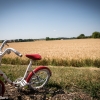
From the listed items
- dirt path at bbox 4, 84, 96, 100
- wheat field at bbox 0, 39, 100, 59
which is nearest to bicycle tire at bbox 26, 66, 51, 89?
dirt path at bbox 4, 84, 96, 100

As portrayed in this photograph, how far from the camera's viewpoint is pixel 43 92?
4.12 m

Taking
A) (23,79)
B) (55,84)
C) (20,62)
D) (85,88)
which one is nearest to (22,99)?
(23,79)

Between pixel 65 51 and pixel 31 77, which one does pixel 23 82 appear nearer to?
pixel 31 77

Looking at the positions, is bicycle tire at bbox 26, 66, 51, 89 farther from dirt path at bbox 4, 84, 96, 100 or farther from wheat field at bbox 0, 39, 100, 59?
wheat field at bbox 0, 39, 100, 59

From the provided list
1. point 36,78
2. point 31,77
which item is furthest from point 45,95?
point 31,77

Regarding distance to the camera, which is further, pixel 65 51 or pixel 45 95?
pixel 65 51

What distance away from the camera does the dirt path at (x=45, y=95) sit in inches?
146

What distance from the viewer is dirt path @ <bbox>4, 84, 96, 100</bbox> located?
3709mm

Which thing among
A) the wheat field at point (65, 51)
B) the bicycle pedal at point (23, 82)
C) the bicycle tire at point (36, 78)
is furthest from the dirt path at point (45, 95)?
the wheat field at point (65, 51)

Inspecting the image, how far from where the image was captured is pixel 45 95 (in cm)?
389

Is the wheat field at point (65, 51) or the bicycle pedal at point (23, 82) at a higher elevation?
the bicycle pedal at point (23, 82)

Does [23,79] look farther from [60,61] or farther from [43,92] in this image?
[60,61]

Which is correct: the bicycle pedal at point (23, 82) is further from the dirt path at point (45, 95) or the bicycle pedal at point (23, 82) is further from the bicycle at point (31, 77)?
the dirt path at point (45, 95)

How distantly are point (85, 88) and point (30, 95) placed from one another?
197cm
